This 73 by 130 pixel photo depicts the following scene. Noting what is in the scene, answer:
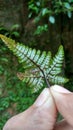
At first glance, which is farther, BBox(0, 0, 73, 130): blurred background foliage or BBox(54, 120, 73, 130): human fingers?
BBox(0, 0, 73, 130): blurred background foliage

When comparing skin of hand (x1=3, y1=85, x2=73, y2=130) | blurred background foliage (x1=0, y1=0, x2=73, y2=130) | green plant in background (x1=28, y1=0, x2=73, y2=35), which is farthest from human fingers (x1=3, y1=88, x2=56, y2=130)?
blurred background foliage (x1=0, y1=0, x2=73, y2=130)

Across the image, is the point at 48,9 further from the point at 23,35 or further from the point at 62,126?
the point at 62,126

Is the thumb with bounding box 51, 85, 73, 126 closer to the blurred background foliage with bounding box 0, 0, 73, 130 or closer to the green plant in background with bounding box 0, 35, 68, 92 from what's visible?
the green plant in background with bounding box 0, 35, 68, 92

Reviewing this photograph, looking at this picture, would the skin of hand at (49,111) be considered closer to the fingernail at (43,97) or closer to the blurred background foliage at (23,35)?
the fingernail at (43,97)

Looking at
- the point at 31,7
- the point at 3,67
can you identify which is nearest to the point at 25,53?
the point at 31,7

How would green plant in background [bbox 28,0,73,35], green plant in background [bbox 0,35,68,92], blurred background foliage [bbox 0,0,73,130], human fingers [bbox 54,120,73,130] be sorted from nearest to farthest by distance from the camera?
green plant in background [bbox 0,35,68,92] < human fingers [bbox 54,120,73,130] < green plant in background [bbox 28,0,73,35] < blurred background foliage [bbox 0,0,73,130]

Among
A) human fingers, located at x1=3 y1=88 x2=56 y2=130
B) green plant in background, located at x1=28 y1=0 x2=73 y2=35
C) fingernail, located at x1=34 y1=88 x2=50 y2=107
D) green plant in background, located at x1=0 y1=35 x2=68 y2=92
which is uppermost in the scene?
green plant in background, located at x1=28 y1=0 x2=73 y2=35

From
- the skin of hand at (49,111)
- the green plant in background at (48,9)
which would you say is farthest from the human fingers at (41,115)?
the green plant in background at (48,9)

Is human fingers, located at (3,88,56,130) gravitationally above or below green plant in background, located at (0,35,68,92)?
below

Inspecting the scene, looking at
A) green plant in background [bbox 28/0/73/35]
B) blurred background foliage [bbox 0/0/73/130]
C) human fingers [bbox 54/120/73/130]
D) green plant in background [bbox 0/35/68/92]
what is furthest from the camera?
blurred background foliage [bbox 0/0/73/130]
